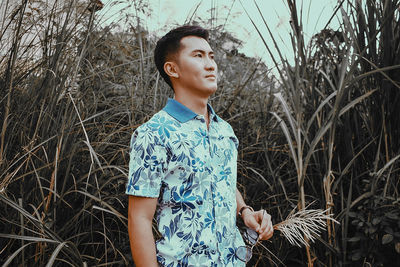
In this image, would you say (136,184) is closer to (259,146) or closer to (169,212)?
(169,212)

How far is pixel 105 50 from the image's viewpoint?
9.70 ft

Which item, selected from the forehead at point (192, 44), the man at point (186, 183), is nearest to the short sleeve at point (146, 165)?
the man at point (186, 183)

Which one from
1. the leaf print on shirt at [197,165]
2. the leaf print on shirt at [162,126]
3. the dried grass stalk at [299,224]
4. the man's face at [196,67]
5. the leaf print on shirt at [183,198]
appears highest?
the man's face at [196,67]

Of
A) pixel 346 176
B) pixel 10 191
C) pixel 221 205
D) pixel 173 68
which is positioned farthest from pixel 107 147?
pixel 346 176

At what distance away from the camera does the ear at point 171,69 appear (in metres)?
1.47

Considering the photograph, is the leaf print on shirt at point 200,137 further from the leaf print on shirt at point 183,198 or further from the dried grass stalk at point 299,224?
the dried grass stalk at point 299,224

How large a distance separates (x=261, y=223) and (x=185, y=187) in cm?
25

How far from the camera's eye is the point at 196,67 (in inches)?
56.1

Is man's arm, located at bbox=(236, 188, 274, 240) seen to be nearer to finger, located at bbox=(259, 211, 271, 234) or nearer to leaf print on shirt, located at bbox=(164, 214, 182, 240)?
finger, located at bbox=(259, 211, 271, 234)

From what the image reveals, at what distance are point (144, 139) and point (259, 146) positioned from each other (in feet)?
4.47

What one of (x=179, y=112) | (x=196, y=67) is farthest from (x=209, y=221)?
(x=196, y=67)

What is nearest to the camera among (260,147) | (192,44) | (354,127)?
(192,44)

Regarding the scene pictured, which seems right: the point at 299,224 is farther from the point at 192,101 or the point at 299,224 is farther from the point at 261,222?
the point at 192,101

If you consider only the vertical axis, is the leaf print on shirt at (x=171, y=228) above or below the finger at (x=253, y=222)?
above
